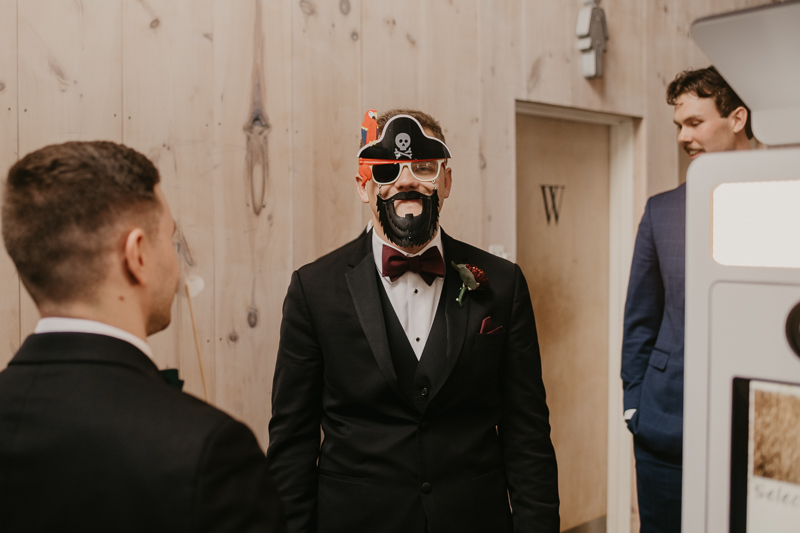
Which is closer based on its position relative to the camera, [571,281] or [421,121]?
[421,121]

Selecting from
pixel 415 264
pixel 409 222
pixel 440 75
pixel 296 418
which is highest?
pixel 440 75

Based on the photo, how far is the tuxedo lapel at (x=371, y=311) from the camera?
54.8 inches

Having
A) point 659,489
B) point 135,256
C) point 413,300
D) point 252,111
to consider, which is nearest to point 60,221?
A: point 135,256

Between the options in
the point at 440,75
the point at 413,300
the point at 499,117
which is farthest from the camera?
the point at 499,117

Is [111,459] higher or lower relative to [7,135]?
lower

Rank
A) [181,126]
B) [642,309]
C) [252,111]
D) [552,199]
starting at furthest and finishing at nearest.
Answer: [552,199] < [642,309] < [252,111] < [181,126]

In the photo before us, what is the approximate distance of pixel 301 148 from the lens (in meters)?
2.01

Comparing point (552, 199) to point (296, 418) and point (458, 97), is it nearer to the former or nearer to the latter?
point (458, 97)

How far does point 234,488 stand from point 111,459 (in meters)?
0.14

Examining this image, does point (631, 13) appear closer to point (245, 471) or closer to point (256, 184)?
point (256, 184)

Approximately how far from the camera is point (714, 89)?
201 centimetres

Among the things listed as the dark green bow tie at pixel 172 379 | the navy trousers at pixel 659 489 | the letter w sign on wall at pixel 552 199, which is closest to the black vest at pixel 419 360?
the dark green bow tie at pixel 172 379

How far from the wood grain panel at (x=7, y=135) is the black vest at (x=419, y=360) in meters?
0.94

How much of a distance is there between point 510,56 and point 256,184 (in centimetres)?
125
